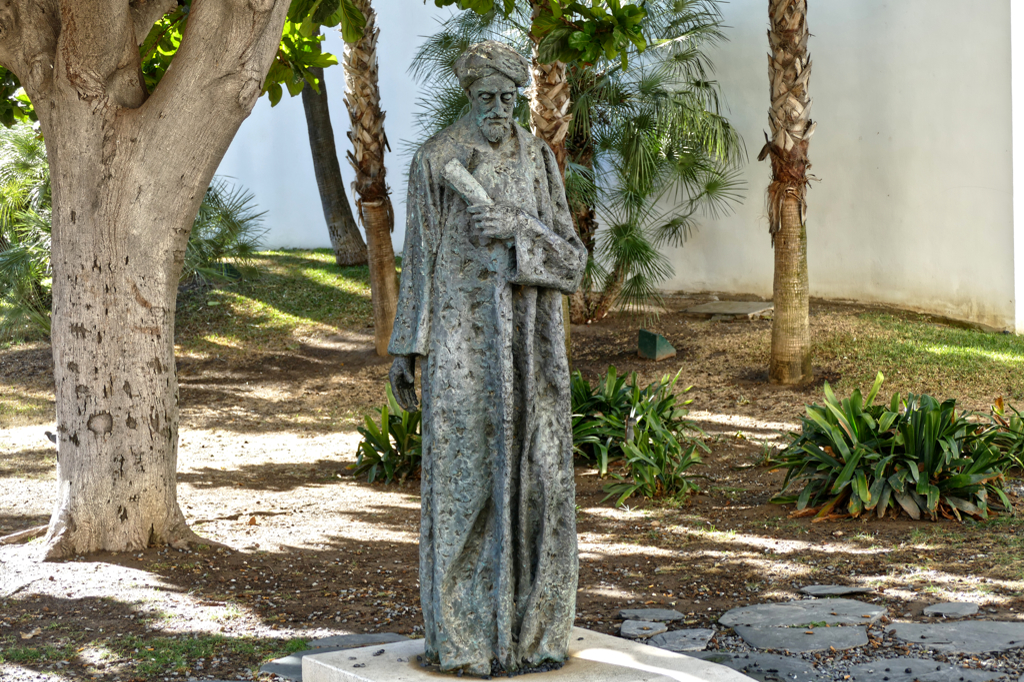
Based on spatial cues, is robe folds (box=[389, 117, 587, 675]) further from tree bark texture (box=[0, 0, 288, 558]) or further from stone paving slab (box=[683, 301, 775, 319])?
stone paving slab (box=[683, 301, 775, 319])

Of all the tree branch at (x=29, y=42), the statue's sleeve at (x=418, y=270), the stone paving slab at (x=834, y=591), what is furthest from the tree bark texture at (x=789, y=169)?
the statue's sleeve at (x=418, y=270)

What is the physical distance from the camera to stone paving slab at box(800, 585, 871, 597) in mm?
4883

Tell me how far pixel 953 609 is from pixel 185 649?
347 centimetres

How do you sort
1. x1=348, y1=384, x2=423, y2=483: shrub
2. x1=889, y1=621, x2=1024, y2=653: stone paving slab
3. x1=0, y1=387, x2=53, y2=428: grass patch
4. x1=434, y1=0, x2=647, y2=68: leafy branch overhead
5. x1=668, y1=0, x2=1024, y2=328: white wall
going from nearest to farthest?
x1=889, y1=621, x2=1024, y2=653: stone paving slab < x1=434, y1=0, x2=647, y2=68: leafy branch overhead < x1=348, y1=384, x2=423, y2=483: shrub < x1=668, y1=0, x2=1024, y2=328: white wall < x1=0, y1=387, x2=53, y2=428: grass patch

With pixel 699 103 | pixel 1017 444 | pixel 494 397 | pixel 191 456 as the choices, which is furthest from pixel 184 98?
pixel 699 103

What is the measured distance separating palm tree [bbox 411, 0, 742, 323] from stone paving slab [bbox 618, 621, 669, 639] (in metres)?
6.81

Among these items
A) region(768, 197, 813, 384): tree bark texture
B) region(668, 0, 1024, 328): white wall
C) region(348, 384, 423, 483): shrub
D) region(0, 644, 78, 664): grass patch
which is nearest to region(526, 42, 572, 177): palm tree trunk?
region(768, 197, 813, 384): tree bark texture

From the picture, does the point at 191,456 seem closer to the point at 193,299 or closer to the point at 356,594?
the point at 356,594

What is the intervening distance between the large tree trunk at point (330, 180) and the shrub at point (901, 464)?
11.2 metres

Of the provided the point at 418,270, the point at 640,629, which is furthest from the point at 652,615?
the point at 418,270

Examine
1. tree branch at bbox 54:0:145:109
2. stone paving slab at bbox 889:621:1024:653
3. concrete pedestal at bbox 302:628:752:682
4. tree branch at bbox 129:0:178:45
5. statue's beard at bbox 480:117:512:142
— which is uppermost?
tree branch at bbox 129:0:178:45

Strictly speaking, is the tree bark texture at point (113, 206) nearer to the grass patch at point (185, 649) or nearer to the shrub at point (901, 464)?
the grass patch at point (185, 649)

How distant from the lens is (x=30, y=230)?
40.3 feet

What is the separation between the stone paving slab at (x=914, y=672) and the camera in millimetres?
3715
